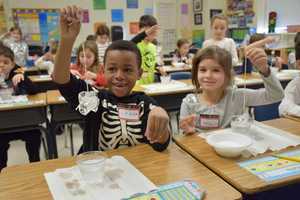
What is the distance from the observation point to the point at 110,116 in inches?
54.9

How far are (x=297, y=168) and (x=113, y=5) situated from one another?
20.9 ft

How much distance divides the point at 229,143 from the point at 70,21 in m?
0.80

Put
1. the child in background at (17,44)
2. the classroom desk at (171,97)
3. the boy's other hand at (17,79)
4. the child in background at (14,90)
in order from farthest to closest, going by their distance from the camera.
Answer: the child in background at (17,44) → the classroom desk at (171,97) → the boy's other hand at (17,79) → the child in background at (14,90)

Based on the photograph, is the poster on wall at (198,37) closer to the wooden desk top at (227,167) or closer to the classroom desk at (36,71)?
the classroom desk at (36,71)

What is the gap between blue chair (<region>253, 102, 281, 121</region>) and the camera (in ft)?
6.77

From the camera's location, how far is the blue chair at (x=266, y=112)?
2062mm

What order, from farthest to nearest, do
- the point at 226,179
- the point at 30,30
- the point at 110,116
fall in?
the point at 30,30
the point at 110,116
the point at 226,179

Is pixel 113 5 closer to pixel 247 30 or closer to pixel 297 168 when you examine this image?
pixel 247 30

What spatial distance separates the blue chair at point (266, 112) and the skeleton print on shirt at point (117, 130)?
1019mm

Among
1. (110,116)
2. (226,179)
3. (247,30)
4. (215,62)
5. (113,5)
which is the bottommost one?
(226,179)

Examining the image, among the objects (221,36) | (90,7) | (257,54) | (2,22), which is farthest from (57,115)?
(90,7)

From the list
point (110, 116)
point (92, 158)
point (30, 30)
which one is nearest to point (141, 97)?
point (110, 116)

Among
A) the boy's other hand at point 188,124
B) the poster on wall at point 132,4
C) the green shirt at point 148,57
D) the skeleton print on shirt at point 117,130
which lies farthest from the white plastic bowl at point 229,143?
the poster on wall at point 132,4

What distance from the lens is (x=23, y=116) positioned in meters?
2.38
